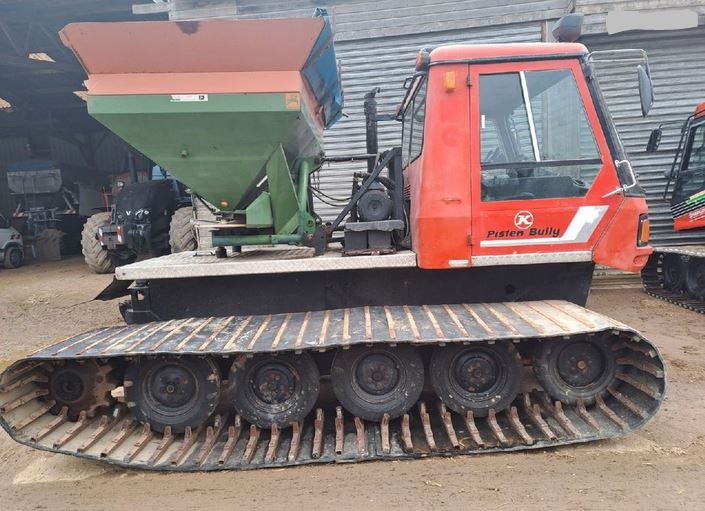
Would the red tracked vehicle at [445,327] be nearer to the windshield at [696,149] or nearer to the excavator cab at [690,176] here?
the excavator cab at [690,176]

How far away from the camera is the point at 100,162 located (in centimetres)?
2077

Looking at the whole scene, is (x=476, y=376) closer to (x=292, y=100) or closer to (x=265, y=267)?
(x=265, y=267)

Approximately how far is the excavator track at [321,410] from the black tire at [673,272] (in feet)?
16.8

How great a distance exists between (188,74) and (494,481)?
3381 millimetres

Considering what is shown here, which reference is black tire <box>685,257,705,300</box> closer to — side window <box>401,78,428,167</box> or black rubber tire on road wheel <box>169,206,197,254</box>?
side window <box>401,78,428,167</box>

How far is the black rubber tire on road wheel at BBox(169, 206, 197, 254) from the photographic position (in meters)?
8.56

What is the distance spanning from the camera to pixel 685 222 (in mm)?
7199

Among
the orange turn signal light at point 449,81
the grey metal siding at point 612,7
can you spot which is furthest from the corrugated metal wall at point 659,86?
the orange turn signal light at point 449,81

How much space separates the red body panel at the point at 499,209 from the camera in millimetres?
3219

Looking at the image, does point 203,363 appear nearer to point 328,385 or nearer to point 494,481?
point 328,385

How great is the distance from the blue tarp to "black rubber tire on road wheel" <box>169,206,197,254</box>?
4910 mm

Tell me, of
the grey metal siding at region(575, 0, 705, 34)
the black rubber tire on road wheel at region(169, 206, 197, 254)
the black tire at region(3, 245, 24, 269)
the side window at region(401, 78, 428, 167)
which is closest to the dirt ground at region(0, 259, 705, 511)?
the side window at region(401, 78, 428, 167)

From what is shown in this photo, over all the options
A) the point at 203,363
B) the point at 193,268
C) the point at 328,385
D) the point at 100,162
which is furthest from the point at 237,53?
the point at 100,162

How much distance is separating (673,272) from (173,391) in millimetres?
7784
